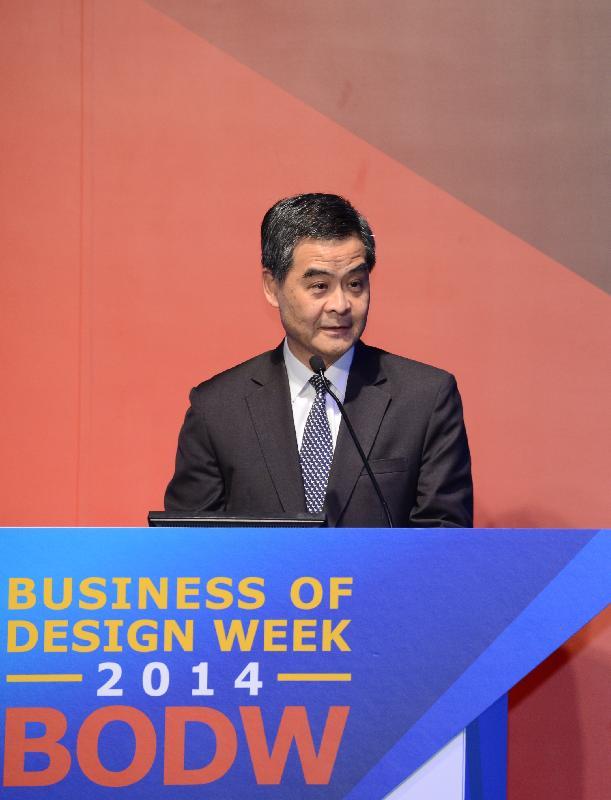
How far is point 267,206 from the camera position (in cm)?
281

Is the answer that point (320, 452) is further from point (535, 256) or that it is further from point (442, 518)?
point (535, 256)

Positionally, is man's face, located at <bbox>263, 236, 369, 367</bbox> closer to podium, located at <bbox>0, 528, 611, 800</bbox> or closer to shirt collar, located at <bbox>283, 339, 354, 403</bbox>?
shirt collar, located at <bbox>283, 339, 354, 403</bbox>

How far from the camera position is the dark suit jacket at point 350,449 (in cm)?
199

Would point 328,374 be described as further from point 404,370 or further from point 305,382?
point 404,370

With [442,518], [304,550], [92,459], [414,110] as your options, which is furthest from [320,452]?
[414,110]

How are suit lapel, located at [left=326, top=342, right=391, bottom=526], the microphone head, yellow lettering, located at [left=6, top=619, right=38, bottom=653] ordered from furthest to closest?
suit lapel, located at [left=326, top=342, right=391, bottom=526] → the microphone head → yellow lettering, located at [left=6, top=619, right=38, bottom=653]

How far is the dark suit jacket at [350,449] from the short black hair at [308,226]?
22 cm

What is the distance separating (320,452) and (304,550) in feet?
2.19

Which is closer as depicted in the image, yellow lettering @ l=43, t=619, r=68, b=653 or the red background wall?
yellow lettering @ l=43, t=619, r=68, b=653

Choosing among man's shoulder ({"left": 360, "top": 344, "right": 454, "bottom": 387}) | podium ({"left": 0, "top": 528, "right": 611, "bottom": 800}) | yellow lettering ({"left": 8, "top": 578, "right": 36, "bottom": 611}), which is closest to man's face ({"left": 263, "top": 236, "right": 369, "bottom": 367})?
man's shoulder ({"left": 360, "top": 344, "right": 454, "bottom": 387})

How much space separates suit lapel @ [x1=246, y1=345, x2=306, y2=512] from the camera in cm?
200

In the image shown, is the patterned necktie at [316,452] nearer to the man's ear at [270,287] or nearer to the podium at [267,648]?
the man's ear at [270,287]

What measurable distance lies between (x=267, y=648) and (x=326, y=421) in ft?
2.46

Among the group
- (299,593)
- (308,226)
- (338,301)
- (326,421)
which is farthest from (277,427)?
(299,593)
